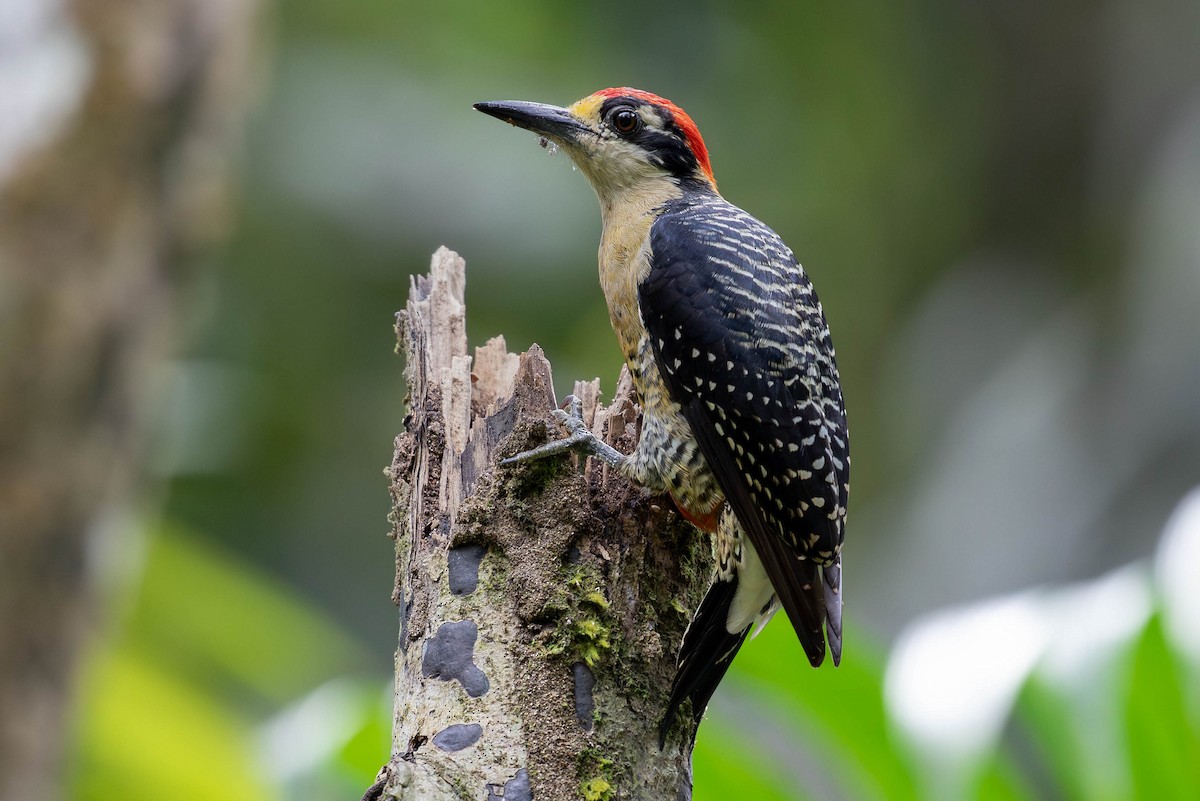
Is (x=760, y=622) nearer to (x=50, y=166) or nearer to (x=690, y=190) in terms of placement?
(x=690, y=190)

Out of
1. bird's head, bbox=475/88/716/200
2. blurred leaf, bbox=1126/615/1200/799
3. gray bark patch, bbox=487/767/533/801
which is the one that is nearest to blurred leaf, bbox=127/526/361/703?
bird's head, bbox=475/88/716/200

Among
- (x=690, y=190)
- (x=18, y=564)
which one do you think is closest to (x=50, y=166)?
(x=18, y=564)

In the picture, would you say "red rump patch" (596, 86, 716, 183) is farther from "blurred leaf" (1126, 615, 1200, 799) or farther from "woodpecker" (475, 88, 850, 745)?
"blurred leaf" (1126, 615, 1200, 799)

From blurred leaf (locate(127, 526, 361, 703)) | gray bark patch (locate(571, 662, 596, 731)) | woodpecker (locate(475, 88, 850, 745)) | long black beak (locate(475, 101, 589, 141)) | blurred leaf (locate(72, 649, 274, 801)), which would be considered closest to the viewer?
gray bark patch (locate(571, 662, 596, 731))

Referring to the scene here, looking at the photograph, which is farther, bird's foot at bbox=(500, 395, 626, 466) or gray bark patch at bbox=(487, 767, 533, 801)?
bird's foot at bbox=(500, 395, 626, 466)

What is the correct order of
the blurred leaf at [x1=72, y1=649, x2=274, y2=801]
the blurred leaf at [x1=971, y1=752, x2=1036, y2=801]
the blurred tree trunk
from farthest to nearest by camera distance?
the blurred leaf at [x1=72, y1=649, x2=274, y2=801] → the blurred tree trunk → the blurred leaf at [x1=971, y1=752, x2=1036, y2=801]

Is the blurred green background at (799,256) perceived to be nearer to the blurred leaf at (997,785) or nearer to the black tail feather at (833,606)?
the blurred leaf at (997,785)

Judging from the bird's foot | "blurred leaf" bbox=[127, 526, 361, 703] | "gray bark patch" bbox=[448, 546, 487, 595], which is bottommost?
"blurred leaf" bbox=[127, 526, 361, 703]
